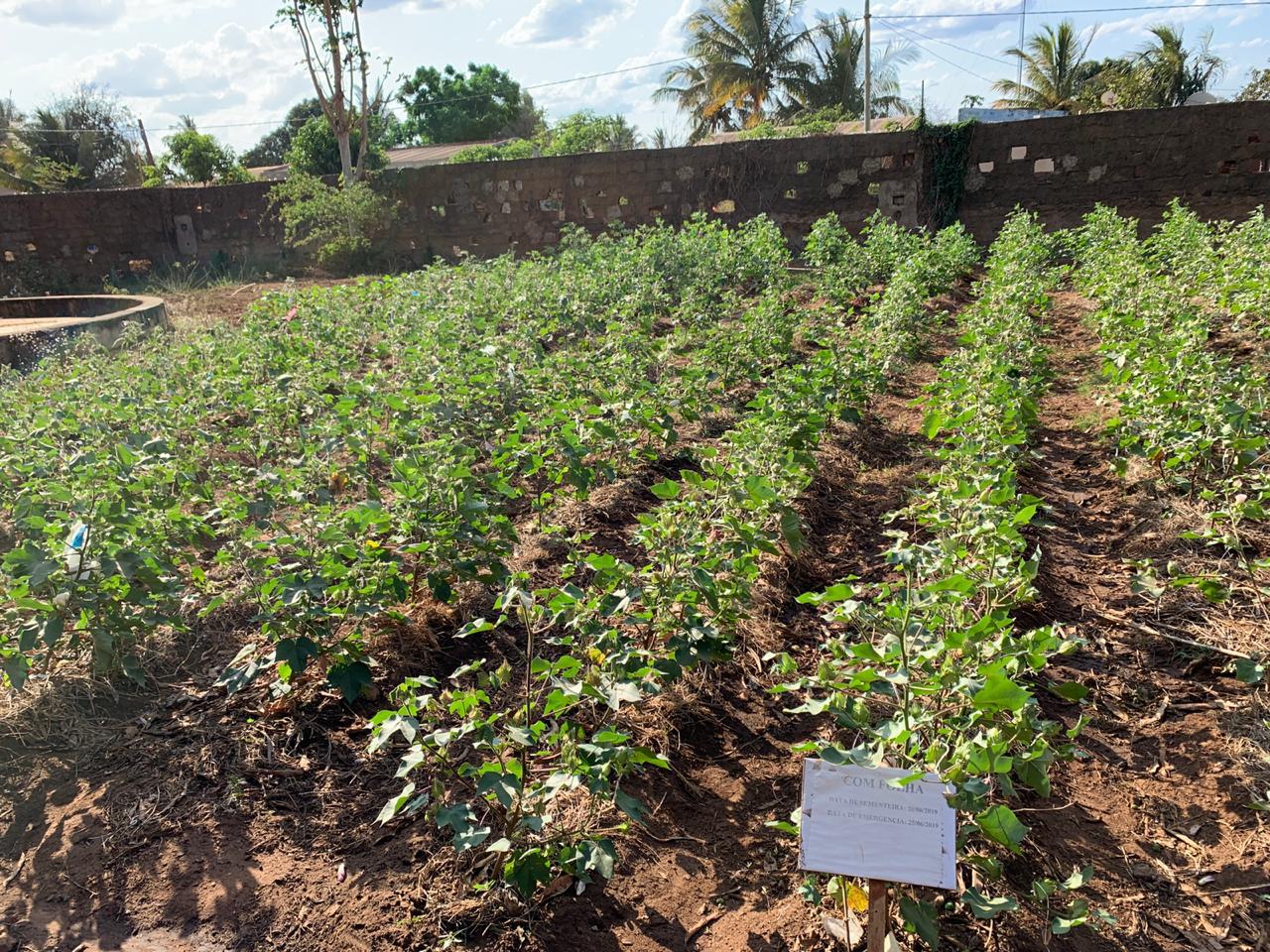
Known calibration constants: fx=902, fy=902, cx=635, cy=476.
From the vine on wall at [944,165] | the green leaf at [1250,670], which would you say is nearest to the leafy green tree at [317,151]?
the vine on wall at [944,165]

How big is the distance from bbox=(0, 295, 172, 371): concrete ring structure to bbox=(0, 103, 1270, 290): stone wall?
488 cm

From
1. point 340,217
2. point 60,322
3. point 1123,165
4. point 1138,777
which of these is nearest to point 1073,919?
point 1138,777

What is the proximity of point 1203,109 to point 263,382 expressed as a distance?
12.5 metres

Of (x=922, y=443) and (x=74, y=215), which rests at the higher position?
(x=74, y=215)

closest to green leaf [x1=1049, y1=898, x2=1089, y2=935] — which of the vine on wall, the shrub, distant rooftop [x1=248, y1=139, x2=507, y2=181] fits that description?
the vine on wall

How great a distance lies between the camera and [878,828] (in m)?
1.77

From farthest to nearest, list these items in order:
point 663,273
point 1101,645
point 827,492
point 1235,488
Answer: point 663,273, point 827,492, point 1235,488, point 1101,645

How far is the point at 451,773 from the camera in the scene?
2547 millimetres

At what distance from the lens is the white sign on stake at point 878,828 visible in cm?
173

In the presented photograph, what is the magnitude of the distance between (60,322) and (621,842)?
10.3 m

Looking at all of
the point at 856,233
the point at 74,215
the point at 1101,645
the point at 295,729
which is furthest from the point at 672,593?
the point at 74,215

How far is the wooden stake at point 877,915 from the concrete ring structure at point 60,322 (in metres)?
8.26

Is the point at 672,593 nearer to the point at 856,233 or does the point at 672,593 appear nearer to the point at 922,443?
the point at 922,443

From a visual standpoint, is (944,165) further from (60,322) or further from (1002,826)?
(1002,826)
